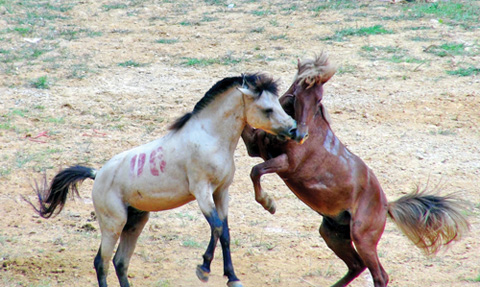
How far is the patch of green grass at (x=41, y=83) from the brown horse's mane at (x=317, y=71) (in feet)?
18.7

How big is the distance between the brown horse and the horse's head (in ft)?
0.85

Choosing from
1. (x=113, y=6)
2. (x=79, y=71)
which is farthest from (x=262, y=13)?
(x=79, y=71)

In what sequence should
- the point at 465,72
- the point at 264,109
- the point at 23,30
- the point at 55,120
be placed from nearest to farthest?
the point at 264,109
the point at 55,120
the point at 465,72
the point at 23,30

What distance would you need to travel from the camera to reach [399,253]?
5801 millimetres

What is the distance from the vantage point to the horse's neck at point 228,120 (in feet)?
14.3

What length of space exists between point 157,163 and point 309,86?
125 cm

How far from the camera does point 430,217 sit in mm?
4918

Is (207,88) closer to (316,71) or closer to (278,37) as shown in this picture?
(278,37)

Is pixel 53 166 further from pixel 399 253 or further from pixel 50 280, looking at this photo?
pixel 399 253

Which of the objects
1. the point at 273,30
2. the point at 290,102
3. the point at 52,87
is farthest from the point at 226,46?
the point at 290,102

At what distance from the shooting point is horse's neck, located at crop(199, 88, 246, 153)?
436 cm

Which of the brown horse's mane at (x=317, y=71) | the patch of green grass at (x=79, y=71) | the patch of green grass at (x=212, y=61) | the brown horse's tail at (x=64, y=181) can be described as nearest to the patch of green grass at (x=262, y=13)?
the patch of green grass at (x=212, y=61)

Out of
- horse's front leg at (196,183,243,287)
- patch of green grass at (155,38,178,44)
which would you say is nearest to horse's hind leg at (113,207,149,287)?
horse's front leg at (196,183,243,287)

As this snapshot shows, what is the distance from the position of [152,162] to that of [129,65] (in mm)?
6013
